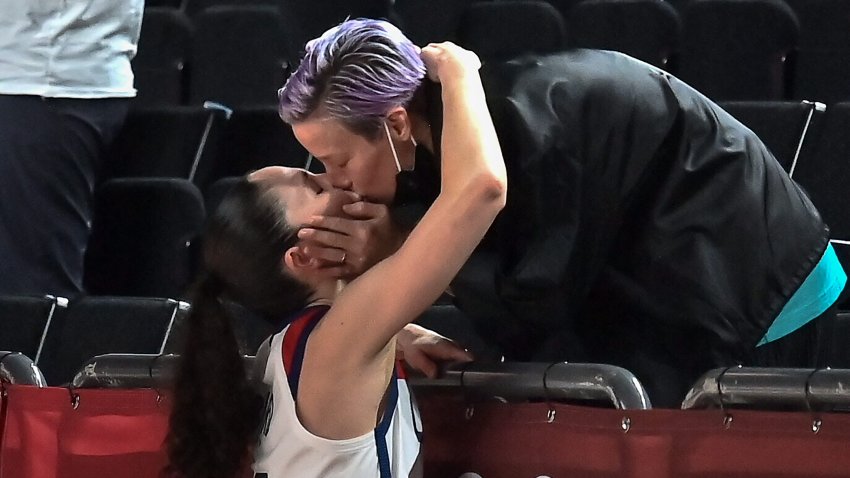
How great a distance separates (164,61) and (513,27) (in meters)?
0.83

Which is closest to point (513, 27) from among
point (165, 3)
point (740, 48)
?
point (740, 48)

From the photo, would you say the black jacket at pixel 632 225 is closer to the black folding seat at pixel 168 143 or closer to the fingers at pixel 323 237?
the fingers at pixel 323 237

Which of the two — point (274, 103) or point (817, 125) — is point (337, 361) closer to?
point (817, 125)

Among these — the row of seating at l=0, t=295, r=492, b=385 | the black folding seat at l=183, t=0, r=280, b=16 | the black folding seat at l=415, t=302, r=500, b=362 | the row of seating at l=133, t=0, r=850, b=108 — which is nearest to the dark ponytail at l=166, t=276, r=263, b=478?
the black folding seat at l=415, t=302, r=500, b=362

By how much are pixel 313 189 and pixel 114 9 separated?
137cm

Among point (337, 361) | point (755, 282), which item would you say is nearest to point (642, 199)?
point (755, 282)

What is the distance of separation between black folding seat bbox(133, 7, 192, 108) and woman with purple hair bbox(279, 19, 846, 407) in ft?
5.72

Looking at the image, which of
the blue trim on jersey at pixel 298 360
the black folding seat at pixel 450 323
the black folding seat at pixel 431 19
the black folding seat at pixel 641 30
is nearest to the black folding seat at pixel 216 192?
the black folding seat at pixel 450 323

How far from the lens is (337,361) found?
126 cm

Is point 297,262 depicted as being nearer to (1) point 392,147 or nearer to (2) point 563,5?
(1) point 392,147

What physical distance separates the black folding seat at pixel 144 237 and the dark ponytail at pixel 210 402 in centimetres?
106

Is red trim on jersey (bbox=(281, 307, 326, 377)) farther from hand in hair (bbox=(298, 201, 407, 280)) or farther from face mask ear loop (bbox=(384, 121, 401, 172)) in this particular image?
face mask ear loop (bbox=(384, 121, 401, 172))

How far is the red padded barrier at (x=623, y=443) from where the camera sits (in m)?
1.18

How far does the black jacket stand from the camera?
4.53 ft
